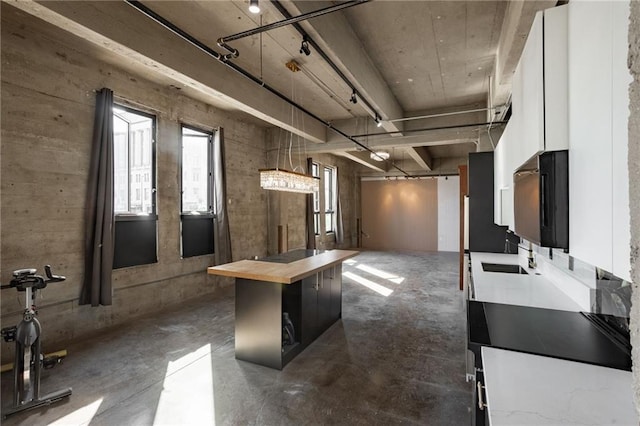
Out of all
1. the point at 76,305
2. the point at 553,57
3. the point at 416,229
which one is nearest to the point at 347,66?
the point at 553,57

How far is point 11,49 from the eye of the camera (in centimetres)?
311

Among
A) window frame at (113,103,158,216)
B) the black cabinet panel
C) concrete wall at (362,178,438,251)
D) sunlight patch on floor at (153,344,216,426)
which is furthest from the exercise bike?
concrete wall at (362,178,438,251)

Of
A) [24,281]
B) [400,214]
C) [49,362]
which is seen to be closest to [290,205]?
[49,362]

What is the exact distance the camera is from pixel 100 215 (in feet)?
12.3

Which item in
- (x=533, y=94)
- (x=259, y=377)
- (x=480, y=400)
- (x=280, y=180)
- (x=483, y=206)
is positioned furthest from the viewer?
(x=483, y=206)

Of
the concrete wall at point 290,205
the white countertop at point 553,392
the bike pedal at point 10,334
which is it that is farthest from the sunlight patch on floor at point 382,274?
the bike pedal at point 10,334

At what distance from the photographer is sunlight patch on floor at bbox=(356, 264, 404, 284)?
669 centimetres

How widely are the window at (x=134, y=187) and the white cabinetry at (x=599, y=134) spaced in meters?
4.72

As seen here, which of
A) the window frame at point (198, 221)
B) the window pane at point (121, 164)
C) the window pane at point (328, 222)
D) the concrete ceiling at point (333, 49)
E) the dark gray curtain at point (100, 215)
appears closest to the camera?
the concrete ceiling at point (333, 49)

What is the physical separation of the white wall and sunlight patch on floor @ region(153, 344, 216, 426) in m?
10.2

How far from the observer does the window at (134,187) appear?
4199mm

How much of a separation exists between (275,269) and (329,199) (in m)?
7.54

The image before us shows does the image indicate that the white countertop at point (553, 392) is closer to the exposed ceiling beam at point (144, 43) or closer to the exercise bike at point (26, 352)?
the exercise bike at point (26, 352)

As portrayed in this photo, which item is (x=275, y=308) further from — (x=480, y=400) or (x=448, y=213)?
(x=448, y=213)
